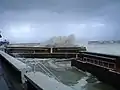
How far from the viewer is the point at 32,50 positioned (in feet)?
55.5

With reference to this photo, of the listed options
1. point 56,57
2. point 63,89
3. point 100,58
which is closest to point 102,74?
point 100,58

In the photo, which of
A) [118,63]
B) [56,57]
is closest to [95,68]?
[118,63]

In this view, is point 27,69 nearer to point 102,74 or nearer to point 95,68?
point 102,74

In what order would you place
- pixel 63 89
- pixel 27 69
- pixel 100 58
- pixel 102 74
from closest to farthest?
pixel 63 89 < pixel 27 69 < pixel 102 74 < pixel 100 58

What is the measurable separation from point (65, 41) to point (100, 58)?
58.6 ft

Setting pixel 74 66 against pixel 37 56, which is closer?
pixel 74 66

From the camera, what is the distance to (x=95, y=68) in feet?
30.0

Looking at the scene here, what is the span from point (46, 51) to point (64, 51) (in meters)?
1.46

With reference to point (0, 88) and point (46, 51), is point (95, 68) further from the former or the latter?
point (46, 51)

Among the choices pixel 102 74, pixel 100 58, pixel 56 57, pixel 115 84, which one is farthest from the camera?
pixel 56 57

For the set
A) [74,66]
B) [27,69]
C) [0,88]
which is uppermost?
[27,69]

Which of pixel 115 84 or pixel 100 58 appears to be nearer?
pixel 115 84

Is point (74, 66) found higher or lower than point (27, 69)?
lower

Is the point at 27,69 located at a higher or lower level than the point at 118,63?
higher
